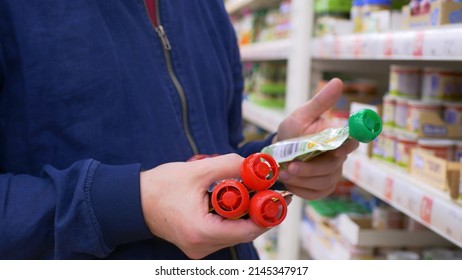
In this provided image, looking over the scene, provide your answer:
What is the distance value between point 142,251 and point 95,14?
1.23 feet

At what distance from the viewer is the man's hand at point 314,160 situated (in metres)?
0.85

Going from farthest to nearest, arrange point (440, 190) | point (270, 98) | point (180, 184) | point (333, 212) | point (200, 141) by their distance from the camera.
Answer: point (270, 98) → point (333, 212) → point (440, 190) → point (200, 141) → point (180, 184)

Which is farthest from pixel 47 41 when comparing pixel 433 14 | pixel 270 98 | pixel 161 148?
pixel 270 98

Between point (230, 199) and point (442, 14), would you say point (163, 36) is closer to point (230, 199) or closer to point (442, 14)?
point (230, 199)

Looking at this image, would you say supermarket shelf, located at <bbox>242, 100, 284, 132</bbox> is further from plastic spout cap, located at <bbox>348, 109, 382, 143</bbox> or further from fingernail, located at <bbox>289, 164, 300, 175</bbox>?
plastic spout cap, located at <bbox>348, 109, 382, 143</bbox>

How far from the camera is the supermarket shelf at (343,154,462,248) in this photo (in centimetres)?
103

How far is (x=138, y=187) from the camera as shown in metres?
0.71

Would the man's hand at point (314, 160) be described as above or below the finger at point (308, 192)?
above

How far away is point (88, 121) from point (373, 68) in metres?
1.60

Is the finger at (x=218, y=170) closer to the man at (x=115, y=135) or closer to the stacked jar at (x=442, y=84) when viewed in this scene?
the man at (x=115, y=135)

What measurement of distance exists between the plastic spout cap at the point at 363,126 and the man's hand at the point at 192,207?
A: 15cm

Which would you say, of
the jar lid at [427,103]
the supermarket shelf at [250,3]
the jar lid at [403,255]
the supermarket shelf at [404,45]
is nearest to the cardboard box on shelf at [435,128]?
the jar lid at [427,103]

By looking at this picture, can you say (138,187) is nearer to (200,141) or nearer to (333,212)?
(200,141)

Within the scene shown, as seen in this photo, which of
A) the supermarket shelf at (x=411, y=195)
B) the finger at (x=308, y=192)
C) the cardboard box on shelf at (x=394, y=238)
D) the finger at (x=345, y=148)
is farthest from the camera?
the cardboard box on shelf at (x=394, y=238)
